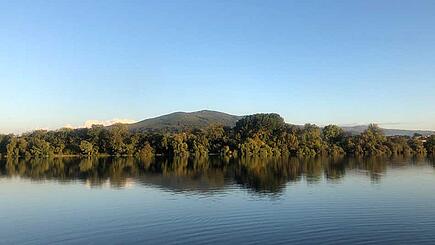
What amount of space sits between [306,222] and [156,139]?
10030 centimetres

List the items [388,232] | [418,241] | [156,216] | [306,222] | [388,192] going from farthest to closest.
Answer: [388,192] → [156,216] → [306,222] → [388,232] → [418,241]

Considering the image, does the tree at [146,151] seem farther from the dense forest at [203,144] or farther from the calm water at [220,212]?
the calm water at [220,212]

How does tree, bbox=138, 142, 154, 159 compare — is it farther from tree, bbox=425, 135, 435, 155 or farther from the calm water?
tree, bbox=425, 135, 435, 155

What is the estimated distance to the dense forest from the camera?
389ft

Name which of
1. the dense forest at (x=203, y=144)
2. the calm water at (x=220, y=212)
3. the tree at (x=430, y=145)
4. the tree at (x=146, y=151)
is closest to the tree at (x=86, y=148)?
the dense forest at (x=203, y=144)

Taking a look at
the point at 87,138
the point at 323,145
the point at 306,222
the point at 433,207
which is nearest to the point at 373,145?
the point at 323,145

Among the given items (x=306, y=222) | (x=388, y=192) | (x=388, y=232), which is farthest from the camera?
(x=388, y=192)

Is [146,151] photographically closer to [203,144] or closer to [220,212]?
[203,144]

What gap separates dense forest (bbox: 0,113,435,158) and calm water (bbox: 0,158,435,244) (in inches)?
2735

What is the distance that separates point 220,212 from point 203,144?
92.2 m

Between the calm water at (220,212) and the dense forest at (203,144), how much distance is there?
69475 millimetres

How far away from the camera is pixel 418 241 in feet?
71.1

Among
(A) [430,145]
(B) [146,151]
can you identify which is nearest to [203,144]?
(B) [146,151]

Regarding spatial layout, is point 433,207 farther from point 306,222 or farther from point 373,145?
point 373,145
